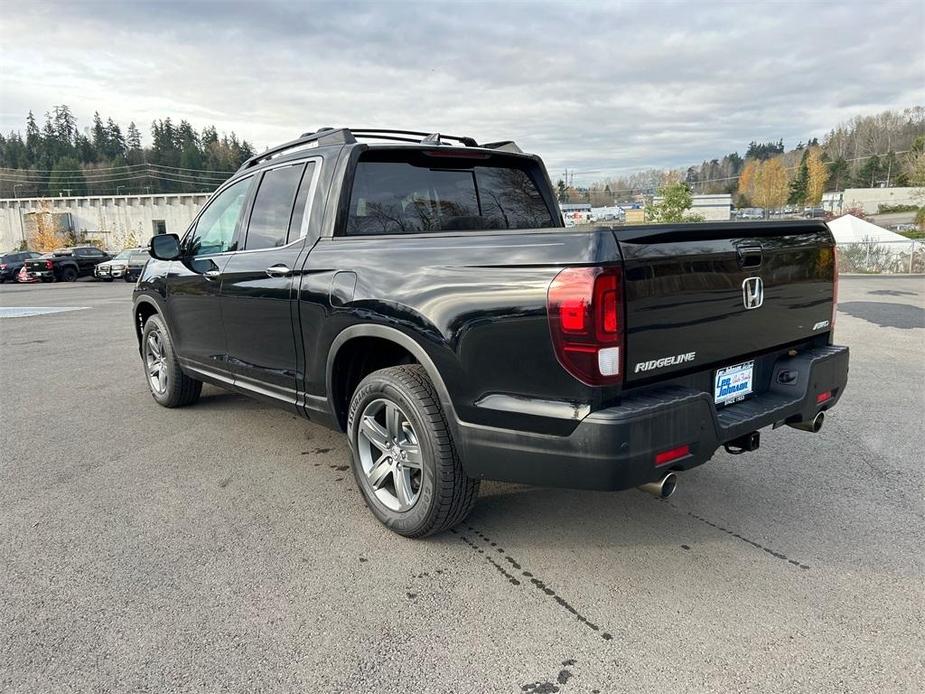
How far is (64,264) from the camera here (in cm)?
2966

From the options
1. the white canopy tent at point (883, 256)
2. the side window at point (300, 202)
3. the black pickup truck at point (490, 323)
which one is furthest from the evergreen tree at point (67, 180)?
the black pickup truck at point (490, 323)

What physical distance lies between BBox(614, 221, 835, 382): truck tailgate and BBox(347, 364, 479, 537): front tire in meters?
0.95

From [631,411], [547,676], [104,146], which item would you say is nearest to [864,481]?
[631,411]

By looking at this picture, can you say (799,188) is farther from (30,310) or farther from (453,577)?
(453,577)

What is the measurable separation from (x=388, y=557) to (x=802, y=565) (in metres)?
1.93

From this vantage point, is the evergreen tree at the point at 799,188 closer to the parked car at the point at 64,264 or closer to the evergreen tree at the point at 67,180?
the parked car at the point at 64,264

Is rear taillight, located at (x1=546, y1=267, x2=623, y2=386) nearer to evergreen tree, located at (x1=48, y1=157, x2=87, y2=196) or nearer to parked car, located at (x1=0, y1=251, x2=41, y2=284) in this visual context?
parked car, located at (x1=0, y1=251, x2=41, y2=284)

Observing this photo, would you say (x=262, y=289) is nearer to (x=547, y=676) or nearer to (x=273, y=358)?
(x=273, y=358)

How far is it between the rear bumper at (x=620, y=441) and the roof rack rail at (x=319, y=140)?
1910 millimetres

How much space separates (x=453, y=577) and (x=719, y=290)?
5.73ft

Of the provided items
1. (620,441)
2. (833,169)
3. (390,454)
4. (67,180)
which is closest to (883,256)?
(390,454)

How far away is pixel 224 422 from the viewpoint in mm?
5309

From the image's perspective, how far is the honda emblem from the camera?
2943mm

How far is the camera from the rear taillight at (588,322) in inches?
93.4
